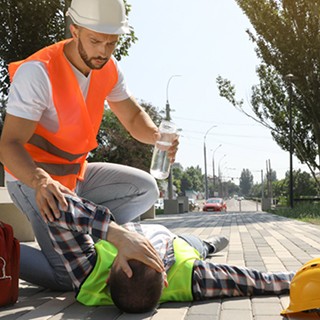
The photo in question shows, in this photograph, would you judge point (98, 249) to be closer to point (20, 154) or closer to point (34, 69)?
point (20, 154)

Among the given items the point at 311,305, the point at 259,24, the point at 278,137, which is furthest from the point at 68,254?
the point at 278,137

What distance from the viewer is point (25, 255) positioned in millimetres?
4680

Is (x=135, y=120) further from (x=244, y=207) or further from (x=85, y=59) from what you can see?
(x=244, y=207)

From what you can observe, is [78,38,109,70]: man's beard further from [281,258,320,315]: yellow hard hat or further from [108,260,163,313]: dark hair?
[281,258,320,315]: yellow hard hat

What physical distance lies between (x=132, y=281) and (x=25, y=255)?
1.57m

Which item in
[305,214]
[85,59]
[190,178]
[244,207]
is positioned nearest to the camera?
[85,59]

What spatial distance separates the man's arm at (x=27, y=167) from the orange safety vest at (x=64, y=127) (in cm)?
32

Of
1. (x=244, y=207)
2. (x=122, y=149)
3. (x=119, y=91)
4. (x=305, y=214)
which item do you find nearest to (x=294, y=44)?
(x=305, y=214)

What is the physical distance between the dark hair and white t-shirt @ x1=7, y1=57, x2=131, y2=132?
120 centimetres

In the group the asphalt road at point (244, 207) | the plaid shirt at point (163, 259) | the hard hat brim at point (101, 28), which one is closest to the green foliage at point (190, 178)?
the asphalt road at point (244, 207)

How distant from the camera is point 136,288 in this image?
11.3ft

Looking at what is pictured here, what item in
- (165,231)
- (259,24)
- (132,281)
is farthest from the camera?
(259,24)

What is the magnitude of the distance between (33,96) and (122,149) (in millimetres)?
36056

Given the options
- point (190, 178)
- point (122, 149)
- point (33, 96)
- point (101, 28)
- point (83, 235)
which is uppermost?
point (190, 178)
